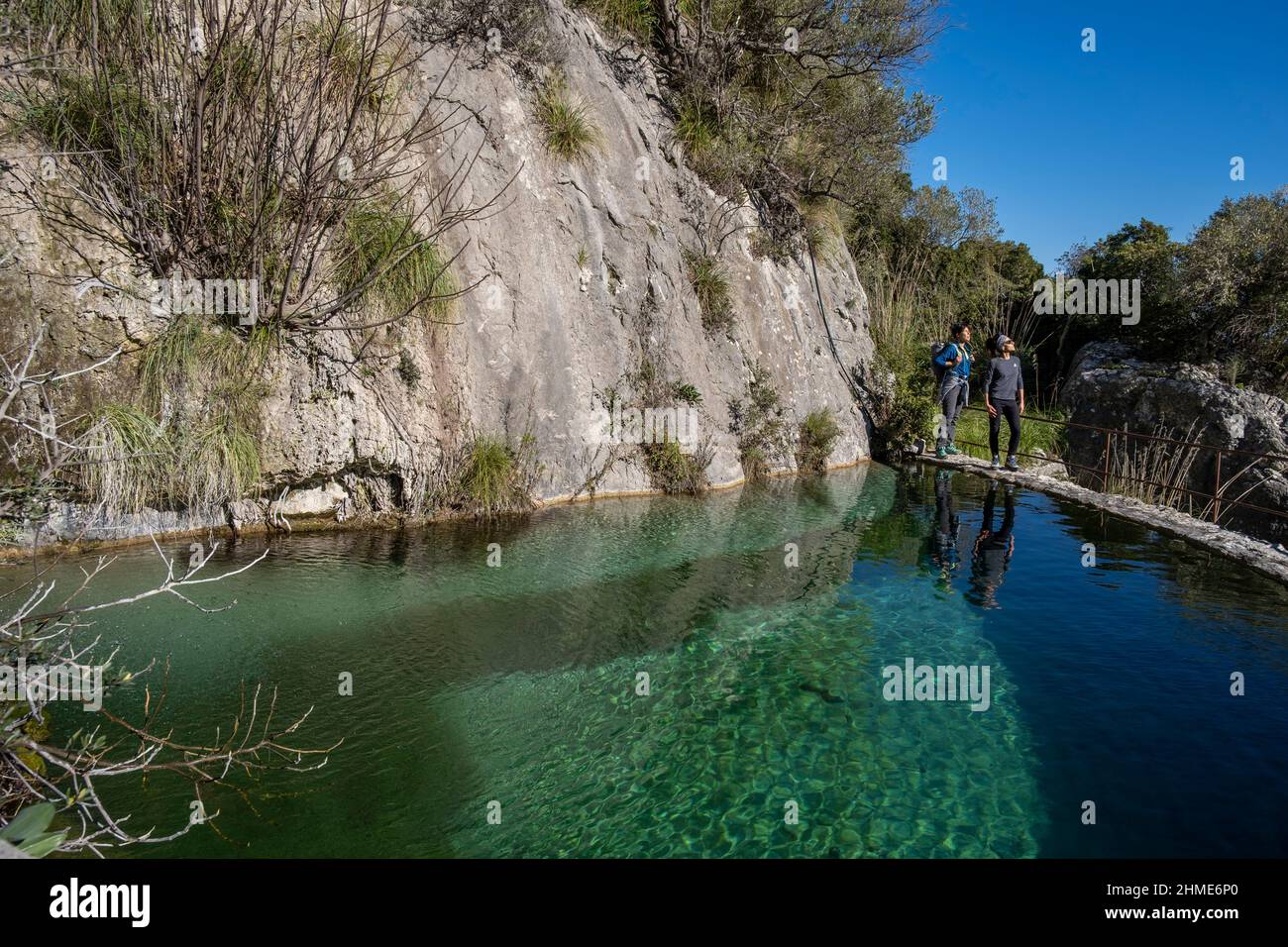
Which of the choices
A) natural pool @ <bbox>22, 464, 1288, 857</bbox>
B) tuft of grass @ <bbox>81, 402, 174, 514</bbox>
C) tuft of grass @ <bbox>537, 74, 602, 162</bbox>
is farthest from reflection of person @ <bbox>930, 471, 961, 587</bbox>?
tuft of grass @ <bbox>81, 402, 174, 514</bbox>

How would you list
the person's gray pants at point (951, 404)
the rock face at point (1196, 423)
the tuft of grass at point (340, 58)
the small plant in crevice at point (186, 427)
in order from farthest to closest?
the person's gray pants at point (951, 404)
the rock face at point (1196, 423)
the tuft of grass at point (340, 58)
the small plant in crevice at point (186, 427)

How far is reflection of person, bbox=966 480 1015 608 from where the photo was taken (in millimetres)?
6617

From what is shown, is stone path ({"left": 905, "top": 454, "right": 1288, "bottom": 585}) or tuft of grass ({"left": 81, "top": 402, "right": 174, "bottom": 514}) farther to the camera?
stone path ({"left": 905, "top": 454, "right": 1288, "bottom": 585})

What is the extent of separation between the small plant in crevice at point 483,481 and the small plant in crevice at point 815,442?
227 inches

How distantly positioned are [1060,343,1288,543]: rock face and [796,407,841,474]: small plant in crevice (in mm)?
4255

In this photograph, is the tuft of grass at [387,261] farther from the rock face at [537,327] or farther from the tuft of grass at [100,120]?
the tuft of grass at [100,120]

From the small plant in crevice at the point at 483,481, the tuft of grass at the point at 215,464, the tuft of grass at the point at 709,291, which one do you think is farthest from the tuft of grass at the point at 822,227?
the tuft of grass at the point at 215,464

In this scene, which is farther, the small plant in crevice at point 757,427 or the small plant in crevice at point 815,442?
the small plant in crevice at point 815,442

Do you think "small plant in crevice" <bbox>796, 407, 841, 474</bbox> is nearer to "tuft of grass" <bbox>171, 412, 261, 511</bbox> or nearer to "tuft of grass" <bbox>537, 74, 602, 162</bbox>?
"tuft of grass" <bbox>537, 74, 602, 162</bbox>

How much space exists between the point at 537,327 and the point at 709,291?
3671mm

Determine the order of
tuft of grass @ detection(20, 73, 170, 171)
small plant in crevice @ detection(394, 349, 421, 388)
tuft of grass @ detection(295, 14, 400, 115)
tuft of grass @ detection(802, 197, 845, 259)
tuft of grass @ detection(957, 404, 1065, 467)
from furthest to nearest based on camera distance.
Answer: tuft of grass @ detection(957, 404, 1065, 467) → tuft of grass @ detection(802, 197, 845, 259) → small plant in crevice @ detection(394, 349, 421, 388) → tuft of grass @ detection(295, 14, 400, 115) → tuft of grass @ detection(20, 73, 170, 171)

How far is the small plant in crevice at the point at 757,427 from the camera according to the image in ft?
40.4

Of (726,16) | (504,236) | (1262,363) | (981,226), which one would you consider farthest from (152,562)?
(981,226)
